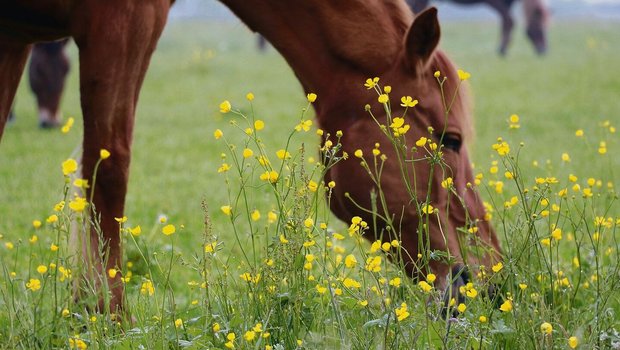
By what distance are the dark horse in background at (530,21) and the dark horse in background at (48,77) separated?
57.8ft

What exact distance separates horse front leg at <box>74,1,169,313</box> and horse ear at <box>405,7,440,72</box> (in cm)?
90

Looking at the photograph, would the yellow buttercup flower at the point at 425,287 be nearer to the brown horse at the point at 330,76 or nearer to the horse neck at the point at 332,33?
the brown horse at the point at 330,76

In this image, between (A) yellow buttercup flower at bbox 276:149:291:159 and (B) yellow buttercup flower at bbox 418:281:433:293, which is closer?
(B) yellow buttercup flower at bbox 418:281:433:293

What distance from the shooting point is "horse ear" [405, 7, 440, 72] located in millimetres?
3303

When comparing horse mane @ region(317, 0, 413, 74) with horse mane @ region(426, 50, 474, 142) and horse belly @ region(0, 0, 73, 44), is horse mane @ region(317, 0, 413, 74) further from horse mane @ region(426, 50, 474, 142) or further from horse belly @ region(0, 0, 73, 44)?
horse belly @ region(0, 0, 73, 44)

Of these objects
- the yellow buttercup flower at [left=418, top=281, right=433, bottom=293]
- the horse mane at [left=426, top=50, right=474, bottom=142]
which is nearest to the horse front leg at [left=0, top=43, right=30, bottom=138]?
the horse mane at [left=426, top=50, right=474, bottom=142]

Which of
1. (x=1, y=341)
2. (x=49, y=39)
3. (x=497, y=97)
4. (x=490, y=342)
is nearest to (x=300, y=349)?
(x=490, y=342)

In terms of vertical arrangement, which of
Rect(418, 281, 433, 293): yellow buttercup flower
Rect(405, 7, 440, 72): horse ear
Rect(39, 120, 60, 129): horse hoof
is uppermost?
Rect(405, 7, 440, 72): horse ear

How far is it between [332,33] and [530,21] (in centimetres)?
2632

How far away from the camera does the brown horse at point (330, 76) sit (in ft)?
10.2

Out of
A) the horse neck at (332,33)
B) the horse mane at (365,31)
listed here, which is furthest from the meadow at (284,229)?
the horse mane at (365,31)

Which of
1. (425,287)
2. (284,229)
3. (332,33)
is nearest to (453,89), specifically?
(332,33)

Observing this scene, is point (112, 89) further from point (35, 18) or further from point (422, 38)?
point (422, 38)

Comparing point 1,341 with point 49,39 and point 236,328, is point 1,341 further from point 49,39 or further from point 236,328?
point 49,39
